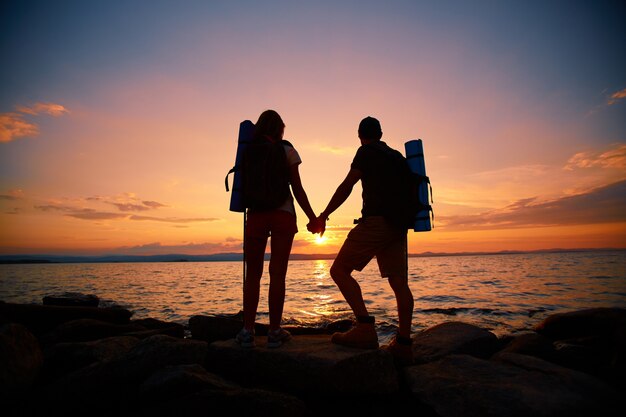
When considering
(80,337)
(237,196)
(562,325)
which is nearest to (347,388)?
(237,196)

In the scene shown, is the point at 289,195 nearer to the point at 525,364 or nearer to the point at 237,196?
the point at 237,196

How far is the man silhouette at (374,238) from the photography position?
4.57 meters

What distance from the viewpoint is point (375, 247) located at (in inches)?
181

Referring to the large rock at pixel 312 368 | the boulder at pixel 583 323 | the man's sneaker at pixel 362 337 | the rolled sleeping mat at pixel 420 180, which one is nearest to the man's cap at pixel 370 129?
the rolled sleeping mat at pixel 420 180

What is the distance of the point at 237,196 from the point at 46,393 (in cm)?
327

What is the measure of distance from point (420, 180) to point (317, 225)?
1635 millimetres

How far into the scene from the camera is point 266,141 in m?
4.73

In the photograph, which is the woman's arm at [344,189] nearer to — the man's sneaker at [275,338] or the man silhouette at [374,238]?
the man silhouette at [374,238]

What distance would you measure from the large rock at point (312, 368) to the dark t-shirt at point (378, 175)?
1.83m

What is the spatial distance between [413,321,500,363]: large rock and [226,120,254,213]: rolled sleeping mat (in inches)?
142

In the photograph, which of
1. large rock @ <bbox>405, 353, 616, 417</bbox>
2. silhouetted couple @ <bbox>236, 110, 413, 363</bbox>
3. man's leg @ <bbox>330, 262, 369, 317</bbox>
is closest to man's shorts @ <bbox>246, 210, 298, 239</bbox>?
silhouetted couple @ <bbox>236, 110, 413, 363</bbox>

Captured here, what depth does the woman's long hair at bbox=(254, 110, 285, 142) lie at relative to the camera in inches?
187

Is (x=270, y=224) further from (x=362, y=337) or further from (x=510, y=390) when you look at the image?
(x=510, y=390)

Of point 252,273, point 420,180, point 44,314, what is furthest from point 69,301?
point 420,180
